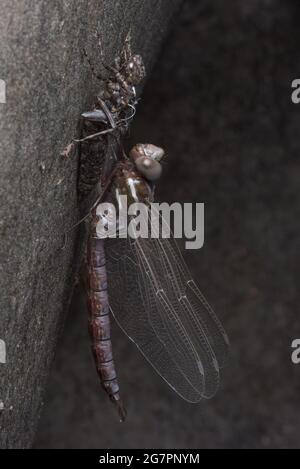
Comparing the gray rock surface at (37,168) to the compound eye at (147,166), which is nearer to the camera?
the gray rock surface at (37,168)

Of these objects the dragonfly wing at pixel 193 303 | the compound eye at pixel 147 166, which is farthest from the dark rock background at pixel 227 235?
the compound eye at pixel 147 166

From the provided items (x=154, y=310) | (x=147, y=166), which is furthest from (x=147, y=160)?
(x=154, y=310)

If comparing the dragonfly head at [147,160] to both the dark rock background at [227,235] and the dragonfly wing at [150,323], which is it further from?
the dark rock background at [227,235]

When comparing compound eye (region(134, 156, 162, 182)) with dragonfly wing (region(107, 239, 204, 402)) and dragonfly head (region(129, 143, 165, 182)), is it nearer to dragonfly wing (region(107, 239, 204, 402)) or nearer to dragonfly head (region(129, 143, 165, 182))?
dragonfly head (region(129, 143, 165, 182))

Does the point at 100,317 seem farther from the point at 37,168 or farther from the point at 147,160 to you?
the point at 37,168
